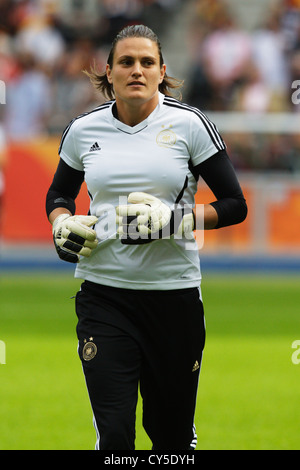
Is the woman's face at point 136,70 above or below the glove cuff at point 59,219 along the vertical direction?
above

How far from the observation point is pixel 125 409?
4281 mm

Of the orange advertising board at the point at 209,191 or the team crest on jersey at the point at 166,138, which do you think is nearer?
the team crest on jersey at the point at 166,138

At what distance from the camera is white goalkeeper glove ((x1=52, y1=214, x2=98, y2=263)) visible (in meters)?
4.39

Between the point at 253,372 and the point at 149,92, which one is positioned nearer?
the point at 149,92

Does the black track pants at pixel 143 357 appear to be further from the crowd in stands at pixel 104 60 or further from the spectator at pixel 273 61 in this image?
the spectator at pixel 273 61

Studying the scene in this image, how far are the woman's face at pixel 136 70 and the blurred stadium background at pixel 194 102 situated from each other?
6.64 meters

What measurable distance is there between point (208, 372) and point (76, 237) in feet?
14.1

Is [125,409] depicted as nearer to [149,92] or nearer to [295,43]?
[149,92]

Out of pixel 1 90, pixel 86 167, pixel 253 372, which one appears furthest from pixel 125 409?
pixel 1 90

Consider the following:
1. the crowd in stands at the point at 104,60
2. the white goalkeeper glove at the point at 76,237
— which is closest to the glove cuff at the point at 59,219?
the white goalkeeper glove at the point at 76,237

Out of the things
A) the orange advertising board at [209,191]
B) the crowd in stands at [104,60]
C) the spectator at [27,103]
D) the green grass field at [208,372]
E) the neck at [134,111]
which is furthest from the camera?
the spectator at [27,103]

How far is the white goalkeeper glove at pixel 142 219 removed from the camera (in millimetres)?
4199

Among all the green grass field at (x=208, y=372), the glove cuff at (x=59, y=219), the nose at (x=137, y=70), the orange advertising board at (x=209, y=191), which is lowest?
the green grass field at (x=208, y=372)

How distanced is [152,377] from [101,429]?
14.2 inches
